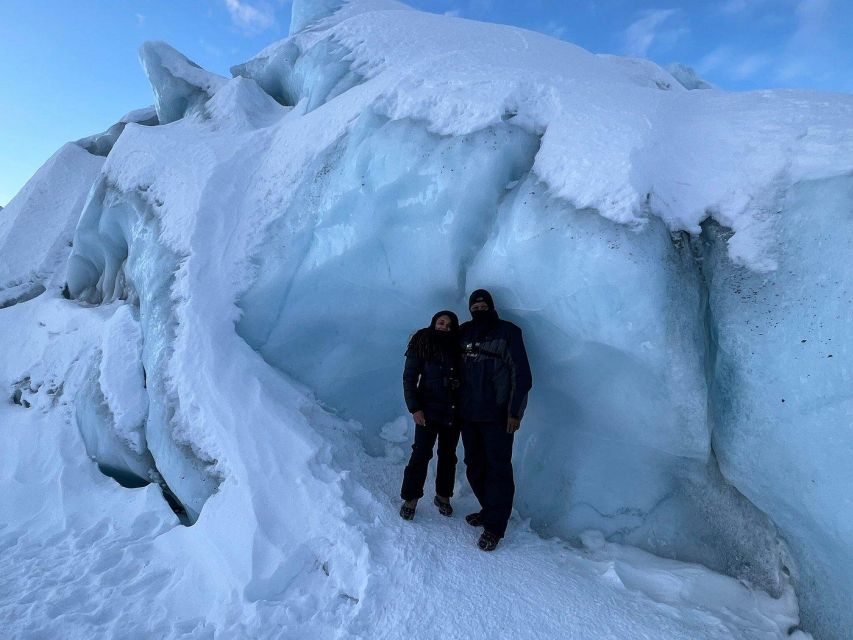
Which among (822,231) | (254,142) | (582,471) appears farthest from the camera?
(254,142)

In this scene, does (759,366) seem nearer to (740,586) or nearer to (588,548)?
(740,586)

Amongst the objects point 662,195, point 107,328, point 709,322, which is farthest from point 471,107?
point 107,328

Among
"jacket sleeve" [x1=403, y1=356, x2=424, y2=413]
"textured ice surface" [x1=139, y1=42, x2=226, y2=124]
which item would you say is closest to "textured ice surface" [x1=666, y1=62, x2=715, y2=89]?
"textured ice surface" [x1=139, y1=42, x2=226, y2=124]

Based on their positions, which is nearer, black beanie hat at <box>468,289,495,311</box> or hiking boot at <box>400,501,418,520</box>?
hiking boot at <box>400,501,418,520</box>

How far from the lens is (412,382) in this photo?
10.9 feet

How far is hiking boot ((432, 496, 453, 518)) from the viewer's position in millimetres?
3389

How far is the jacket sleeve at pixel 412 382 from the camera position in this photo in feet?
10.8

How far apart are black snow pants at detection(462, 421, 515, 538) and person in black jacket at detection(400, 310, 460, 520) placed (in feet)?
0.55

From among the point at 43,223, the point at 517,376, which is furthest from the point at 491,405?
the point at 43,223

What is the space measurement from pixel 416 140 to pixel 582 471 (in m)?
2.93

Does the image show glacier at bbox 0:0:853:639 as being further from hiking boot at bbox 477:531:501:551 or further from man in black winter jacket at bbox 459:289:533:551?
man in black winter jacket at bbox 459:289:533:551

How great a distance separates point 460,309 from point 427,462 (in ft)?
4.20

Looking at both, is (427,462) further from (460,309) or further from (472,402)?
(460,309)

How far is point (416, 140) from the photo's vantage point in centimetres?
402
